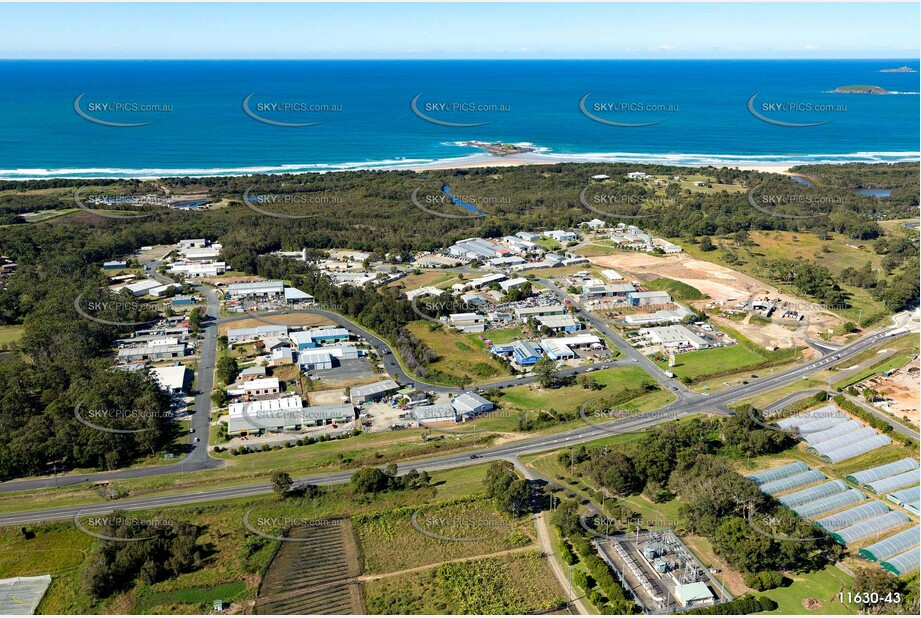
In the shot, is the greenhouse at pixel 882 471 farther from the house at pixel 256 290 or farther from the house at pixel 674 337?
the house at pixel 256 290

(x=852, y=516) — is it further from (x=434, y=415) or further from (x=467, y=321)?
(x=467, y=321)

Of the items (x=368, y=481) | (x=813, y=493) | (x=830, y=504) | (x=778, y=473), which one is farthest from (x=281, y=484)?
(x=830, y=504)

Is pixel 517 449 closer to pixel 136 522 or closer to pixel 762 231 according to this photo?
pixel 136 522

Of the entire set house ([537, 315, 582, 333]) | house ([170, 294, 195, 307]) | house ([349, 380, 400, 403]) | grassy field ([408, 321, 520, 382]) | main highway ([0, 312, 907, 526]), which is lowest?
main highway ([0, 312, 907, 526])

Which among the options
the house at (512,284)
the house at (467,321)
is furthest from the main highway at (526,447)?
the house at (512,284)

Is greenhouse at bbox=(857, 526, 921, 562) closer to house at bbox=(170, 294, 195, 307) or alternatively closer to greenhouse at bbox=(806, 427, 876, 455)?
greenhouse at bbox=(806, 427, 876, 455)

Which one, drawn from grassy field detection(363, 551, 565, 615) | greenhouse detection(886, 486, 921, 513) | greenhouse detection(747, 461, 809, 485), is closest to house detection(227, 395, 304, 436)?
grassy field detection(363, 551, 565, 615)

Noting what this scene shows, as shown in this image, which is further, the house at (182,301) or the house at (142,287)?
the house at (142,287)
